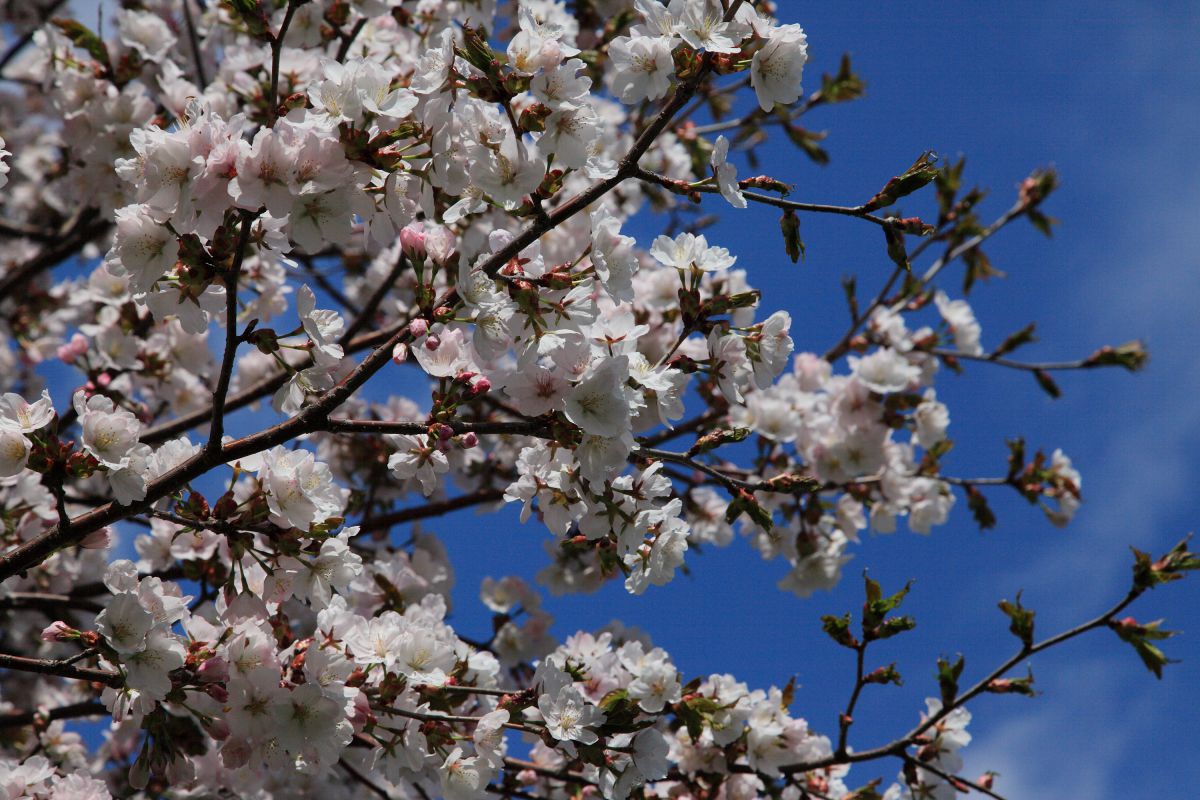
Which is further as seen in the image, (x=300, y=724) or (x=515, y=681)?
(x=515, y=681)

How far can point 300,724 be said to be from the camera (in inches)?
103

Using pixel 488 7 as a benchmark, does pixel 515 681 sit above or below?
below

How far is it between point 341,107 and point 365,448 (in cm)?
312

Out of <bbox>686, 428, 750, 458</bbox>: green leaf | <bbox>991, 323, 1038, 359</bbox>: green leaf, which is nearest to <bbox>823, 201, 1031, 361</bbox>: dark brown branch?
<bbox>991, 323, 1038, 359</bbox>: green leaf

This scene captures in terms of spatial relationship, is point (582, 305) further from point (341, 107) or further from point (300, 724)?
point (300, 724)

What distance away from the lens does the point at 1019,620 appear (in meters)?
3.23

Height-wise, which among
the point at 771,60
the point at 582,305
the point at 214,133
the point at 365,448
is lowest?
the point at 582,305

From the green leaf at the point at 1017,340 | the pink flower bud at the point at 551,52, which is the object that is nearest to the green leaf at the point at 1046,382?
the green leaf at the point at 1017,340

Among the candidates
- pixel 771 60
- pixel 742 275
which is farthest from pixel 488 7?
pixel 771 60

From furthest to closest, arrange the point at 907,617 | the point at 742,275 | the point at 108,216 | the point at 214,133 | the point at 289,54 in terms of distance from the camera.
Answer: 1. the point at 742,275
2. the point at 108,216
3. the point at 289,54
4. the point at 907,617
5. the point at 214,133

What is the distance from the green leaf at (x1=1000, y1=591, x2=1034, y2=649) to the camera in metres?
3.22

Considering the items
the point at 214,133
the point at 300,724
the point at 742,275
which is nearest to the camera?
the point at 214,133

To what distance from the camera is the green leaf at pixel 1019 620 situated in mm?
3219

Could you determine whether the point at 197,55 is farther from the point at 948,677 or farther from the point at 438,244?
the point at 948,677
